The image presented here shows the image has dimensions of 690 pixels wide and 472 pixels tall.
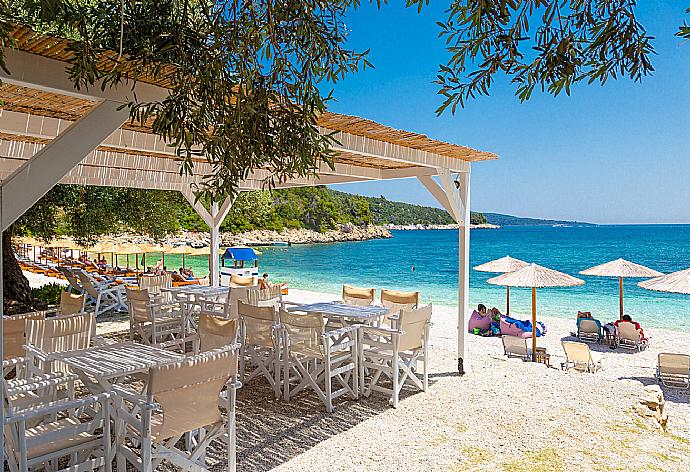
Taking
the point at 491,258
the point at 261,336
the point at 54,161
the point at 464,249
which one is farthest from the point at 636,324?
the point at 491,258

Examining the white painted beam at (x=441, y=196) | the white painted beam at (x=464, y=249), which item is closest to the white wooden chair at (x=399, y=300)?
the white painted beam at (x=464, y=249)

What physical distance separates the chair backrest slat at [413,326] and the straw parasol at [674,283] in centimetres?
540

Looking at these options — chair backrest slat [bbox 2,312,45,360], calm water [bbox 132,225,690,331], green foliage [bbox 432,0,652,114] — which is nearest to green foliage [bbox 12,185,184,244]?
chair backrest slat [bbox 2,312,45,360]

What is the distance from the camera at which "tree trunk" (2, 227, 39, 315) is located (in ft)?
29.9

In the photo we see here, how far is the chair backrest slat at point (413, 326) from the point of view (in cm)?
509

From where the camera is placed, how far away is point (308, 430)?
441 cm

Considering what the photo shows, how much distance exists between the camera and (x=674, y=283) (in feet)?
28.0

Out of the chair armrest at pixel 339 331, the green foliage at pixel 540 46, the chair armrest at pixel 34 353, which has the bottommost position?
the chair armrest at pixel 339 331

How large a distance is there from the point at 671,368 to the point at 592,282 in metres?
25.3

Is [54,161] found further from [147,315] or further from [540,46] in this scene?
[147,315]

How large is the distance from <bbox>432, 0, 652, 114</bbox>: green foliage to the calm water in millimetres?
A: 19580

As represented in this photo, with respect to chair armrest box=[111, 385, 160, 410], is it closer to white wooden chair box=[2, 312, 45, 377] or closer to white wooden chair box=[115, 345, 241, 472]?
white wooden chair box=[115, 345, 241, 472]

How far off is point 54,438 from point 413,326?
3358mm

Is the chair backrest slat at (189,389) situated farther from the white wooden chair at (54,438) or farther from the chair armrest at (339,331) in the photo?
the chair armrest at (339,331)
